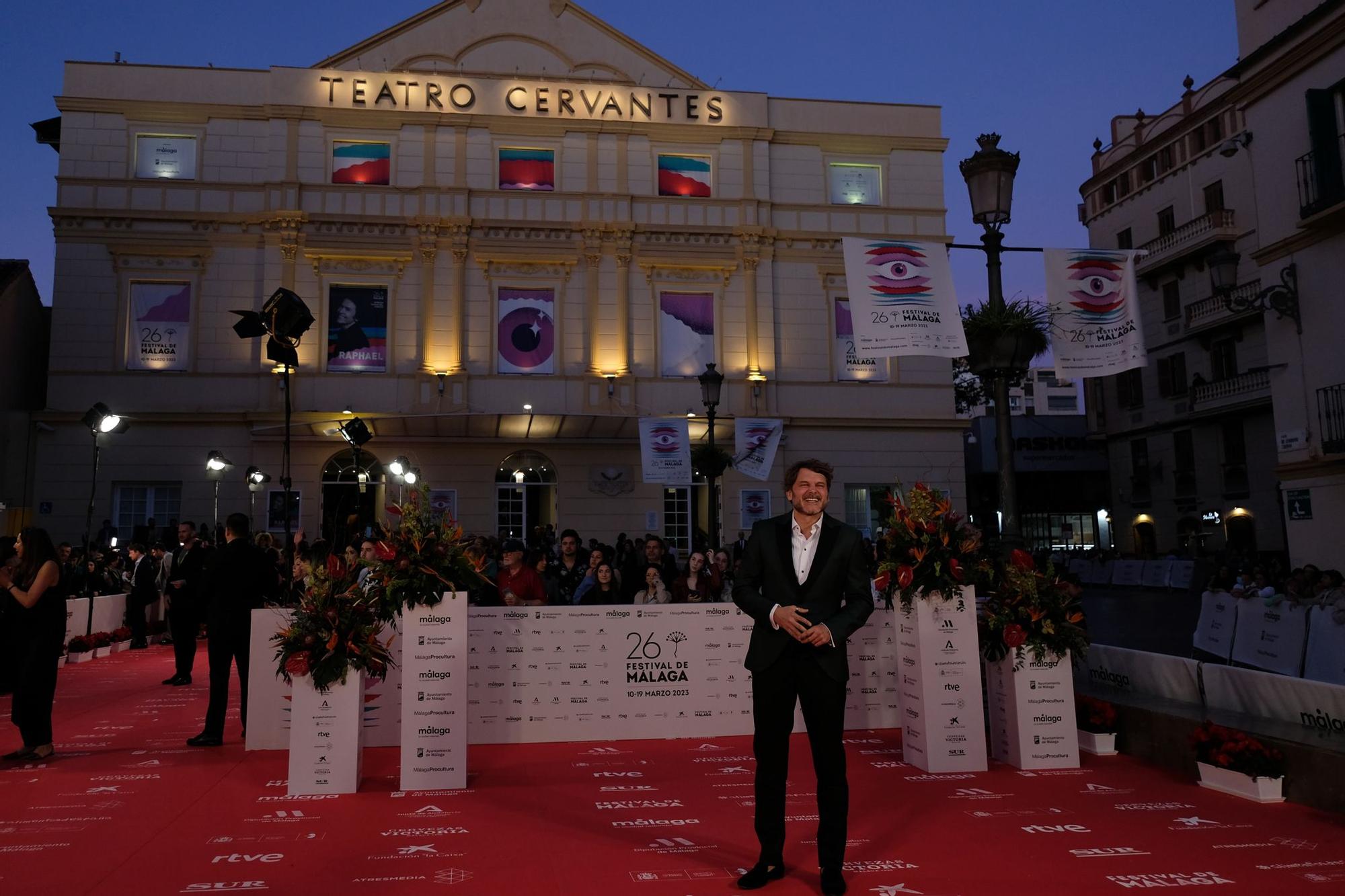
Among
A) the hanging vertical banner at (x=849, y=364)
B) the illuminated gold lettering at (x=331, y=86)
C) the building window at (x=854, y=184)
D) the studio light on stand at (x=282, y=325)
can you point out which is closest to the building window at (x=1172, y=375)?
the hanging vertical banner at (x=849, y=364)

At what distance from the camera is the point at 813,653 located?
4.93 m

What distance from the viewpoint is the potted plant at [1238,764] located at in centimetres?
631

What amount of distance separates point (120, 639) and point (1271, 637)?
16822 millimetres

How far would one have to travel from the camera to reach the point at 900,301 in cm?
984

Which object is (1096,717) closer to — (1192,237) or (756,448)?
(756,448)

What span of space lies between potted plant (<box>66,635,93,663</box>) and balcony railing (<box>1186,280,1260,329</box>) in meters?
31.7

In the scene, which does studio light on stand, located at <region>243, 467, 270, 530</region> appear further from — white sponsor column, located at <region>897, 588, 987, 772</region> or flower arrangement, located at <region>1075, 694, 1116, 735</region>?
flower arrangement, located at <region>1075, 694, 1116, 735</region>

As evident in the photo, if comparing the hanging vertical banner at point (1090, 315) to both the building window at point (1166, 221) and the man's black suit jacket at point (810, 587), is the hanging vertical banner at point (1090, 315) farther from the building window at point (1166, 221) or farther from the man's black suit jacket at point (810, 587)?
the building window at point (1166, 221)

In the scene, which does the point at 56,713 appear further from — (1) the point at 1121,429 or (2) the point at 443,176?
(1) the point at 1121,429

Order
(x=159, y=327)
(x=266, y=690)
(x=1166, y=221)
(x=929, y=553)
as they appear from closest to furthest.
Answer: (x=929, y=553), (x=266, y=690), (x=159, y=327), (x=1166, y=221)

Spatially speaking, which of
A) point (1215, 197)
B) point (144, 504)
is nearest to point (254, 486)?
point (144, 504)

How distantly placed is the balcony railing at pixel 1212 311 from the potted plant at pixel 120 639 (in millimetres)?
31185

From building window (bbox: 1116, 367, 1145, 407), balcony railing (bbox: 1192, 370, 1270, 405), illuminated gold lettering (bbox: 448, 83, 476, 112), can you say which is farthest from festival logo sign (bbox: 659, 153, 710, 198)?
building window (bbox: 1116, 367, 1145, 407)

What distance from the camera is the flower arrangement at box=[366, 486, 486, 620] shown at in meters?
7.25
